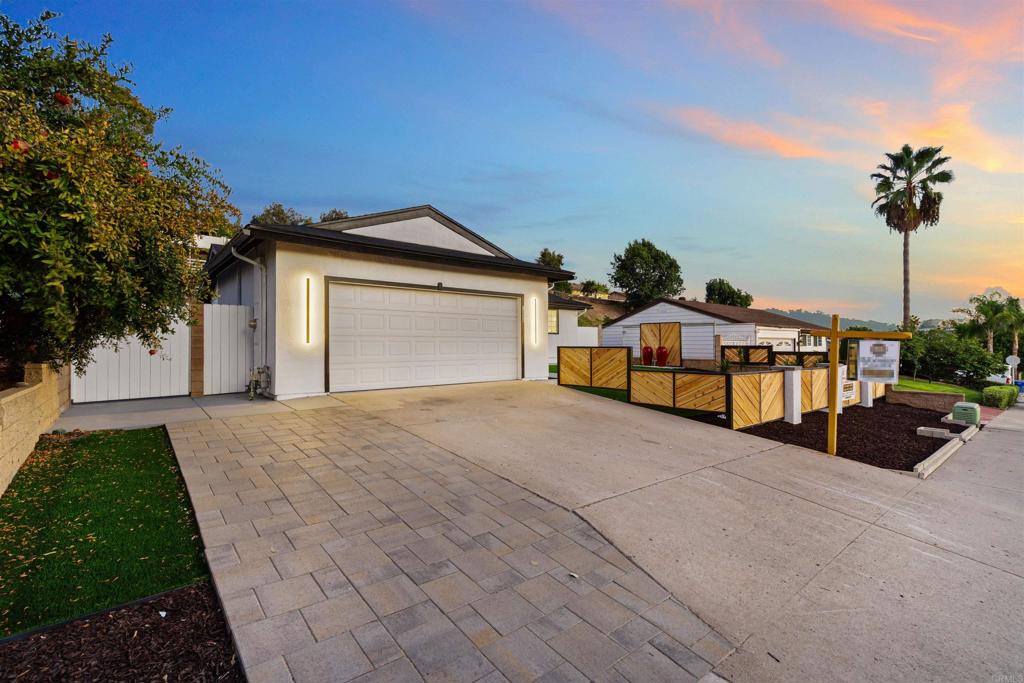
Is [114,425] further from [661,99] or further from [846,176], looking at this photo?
[846,176]

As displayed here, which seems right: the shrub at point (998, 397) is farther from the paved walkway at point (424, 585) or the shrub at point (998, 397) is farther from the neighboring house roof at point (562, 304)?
the paved walkway at point (424, 585)

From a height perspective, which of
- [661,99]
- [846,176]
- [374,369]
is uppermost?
[661,99]

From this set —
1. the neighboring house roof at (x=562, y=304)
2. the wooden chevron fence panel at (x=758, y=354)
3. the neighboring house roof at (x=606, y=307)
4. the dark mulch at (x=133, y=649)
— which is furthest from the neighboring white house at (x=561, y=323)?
the neighboring house roof at (x=606, y=307)

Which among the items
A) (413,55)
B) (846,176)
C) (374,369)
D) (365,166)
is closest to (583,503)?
(374,369)

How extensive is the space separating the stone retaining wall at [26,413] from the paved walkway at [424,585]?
1453 millimetres

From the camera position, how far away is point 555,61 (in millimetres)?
9562

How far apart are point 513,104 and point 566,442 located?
31.5ft

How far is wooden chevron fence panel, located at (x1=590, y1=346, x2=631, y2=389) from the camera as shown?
10.0 metres

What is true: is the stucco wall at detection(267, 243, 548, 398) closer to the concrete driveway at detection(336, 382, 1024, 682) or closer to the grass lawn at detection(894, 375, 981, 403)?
the concrete driveway at detection(336, 382, 1024, 682)

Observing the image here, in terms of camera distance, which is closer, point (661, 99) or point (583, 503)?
point (583, 503)

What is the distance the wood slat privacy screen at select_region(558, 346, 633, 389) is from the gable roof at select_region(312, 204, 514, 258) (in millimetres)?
6278

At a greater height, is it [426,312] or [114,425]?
[426,312]

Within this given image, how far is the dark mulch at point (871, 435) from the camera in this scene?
21.7 feet

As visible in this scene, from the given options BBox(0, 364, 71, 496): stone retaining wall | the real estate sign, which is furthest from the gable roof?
the real estate sign
